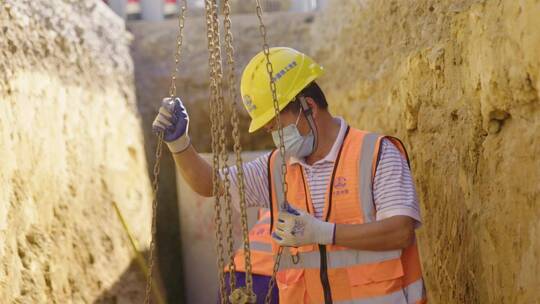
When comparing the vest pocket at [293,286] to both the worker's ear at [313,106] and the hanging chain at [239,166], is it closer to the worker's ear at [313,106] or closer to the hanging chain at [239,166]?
the hanging chain at [239,166]

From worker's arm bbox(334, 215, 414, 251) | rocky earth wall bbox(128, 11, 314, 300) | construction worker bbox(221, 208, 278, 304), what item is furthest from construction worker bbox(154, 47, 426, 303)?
rocky earth wall bbox(128, 11, 314, 300)

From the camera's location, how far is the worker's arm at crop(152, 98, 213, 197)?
3234 mm

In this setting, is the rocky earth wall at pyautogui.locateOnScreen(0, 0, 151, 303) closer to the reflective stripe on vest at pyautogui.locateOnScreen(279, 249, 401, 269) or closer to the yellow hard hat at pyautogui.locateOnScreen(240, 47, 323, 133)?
the yellow hard hat at pyautogui.locateOnScreen(240, 47, 323, 133)

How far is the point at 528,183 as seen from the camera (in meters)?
2.84

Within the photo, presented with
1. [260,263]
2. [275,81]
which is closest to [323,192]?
[275,81]

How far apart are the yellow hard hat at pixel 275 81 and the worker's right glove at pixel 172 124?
0.97ft

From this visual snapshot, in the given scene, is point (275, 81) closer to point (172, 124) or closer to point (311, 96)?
point (311, 96)

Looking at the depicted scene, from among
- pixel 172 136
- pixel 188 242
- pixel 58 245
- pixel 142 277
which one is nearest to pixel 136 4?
pixel 188 242

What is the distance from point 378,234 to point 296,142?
0.54m

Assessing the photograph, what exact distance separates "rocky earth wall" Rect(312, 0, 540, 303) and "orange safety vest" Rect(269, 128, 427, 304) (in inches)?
15.4

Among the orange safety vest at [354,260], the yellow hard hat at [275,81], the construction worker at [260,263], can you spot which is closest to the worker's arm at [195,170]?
the yellow hard hat at [275,81]

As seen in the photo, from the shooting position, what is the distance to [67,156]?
17.9ft

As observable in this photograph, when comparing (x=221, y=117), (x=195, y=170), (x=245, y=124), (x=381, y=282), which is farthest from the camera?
(x=245, y=124)

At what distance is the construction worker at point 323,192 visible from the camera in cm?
296
